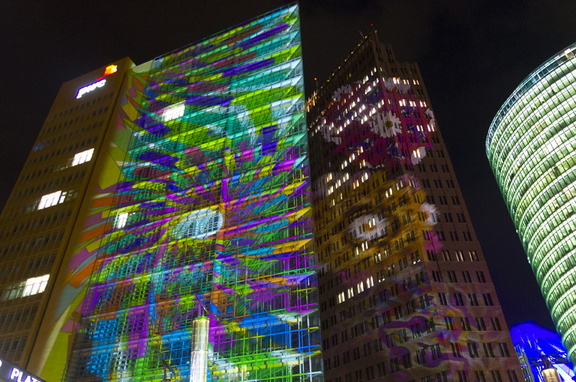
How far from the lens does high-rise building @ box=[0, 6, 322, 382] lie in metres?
41.3

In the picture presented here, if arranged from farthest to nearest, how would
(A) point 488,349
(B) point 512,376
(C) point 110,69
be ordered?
(C) point 110,69, (A) point 488,349, (B) point 512,376

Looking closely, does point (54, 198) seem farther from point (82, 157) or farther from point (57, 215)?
point (82, 157)

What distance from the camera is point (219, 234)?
1857 inches

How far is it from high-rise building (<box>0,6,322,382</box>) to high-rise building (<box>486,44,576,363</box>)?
211 ft

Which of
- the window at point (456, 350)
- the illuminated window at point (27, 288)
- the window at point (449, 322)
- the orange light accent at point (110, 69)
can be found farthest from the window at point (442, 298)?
the orange light accent at point (110, 69)

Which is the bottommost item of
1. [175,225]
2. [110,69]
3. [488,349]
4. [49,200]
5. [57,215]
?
[488,349]

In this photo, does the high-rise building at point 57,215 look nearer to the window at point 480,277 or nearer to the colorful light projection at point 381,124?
the colorful light projection at point 381,124

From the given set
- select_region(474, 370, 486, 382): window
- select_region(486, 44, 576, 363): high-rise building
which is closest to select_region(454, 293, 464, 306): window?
select_region(474, 370, 486, 382): window

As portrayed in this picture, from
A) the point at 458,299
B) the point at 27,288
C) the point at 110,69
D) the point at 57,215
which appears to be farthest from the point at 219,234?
the point at 110,69

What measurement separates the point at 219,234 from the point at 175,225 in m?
6.44

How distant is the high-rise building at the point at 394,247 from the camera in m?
62.8

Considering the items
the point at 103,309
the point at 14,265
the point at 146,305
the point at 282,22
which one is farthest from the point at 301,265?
the point at 282,22

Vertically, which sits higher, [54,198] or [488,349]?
[54,198]

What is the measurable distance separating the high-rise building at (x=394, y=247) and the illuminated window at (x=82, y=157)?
45141 millimetres
